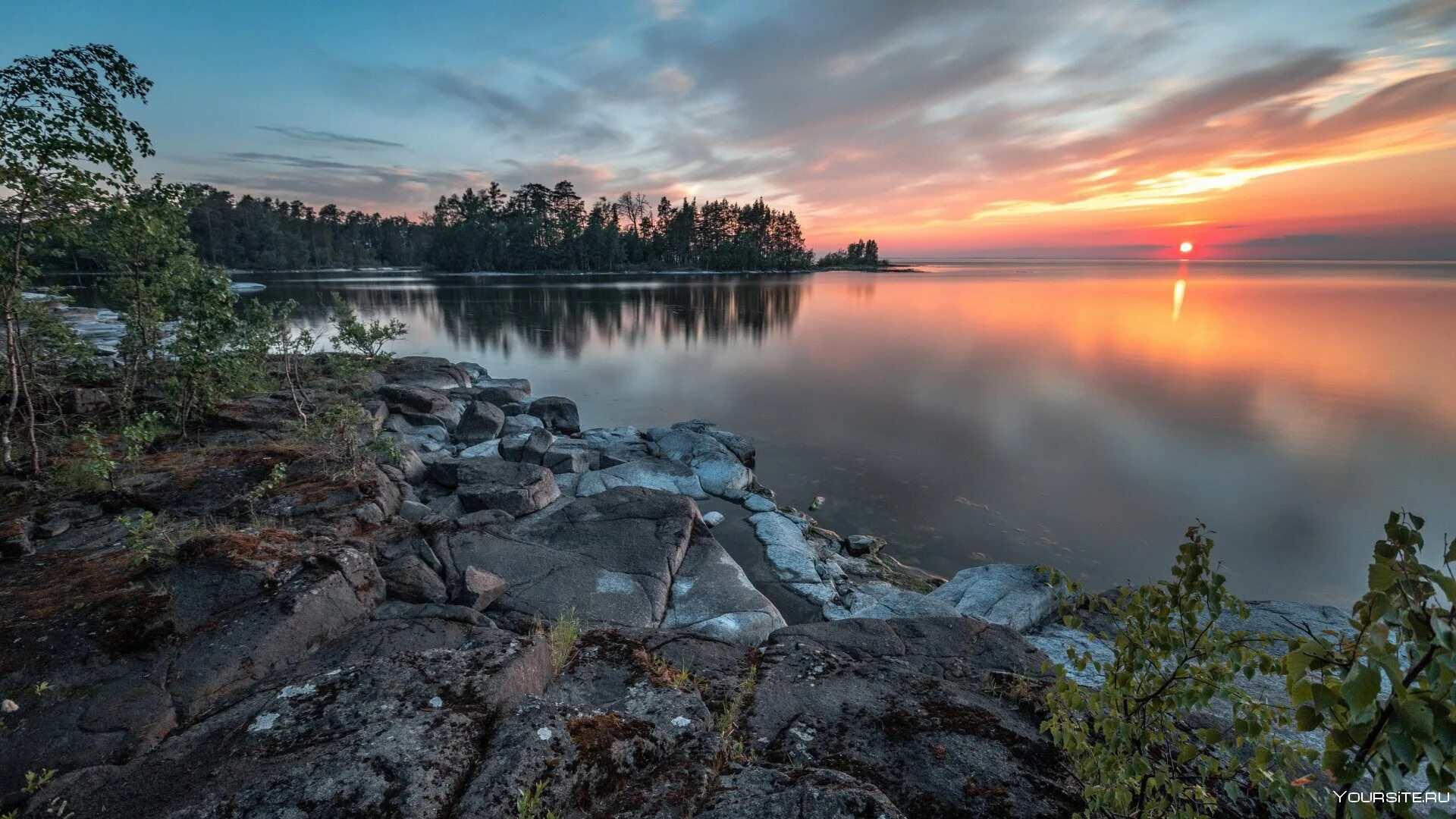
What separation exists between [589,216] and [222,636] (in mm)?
119376

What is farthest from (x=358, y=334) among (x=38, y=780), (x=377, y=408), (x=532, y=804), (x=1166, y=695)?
(x=1166, y=695)

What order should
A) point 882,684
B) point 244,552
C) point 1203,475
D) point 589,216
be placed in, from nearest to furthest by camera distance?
1. point 882,684
2. point 244,552
3. point 1203,475
4. point 589,216

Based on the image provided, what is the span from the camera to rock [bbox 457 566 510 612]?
6.18 meters

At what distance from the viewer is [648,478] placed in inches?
487

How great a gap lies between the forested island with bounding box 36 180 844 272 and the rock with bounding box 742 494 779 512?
104 m

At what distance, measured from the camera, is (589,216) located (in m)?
114

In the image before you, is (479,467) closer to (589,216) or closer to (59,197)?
(59,197)

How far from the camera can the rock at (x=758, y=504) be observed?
38.1 feet

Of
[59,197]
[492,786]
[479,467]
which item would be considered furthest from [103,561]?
[492,786]

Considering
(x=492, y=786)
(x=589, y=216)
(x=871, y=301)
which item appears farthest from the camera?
(x=589, y=216)

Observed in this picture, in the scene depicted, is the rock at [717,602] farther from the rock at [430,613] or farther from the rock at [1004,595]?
the rock at [1004,595]

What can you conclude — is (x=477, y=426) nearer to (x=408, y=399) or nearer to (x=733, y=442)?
(x=408, y=399)

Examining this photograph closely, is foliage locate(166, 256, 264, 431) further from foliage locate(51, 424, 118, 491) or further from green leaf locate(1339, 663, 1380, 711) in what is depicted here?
green leaf locate(1339, 663, 1380, 711)

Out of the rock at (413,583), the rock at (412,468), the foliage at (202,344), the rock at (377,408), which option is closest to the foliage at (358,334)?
the rock at (377,408)
